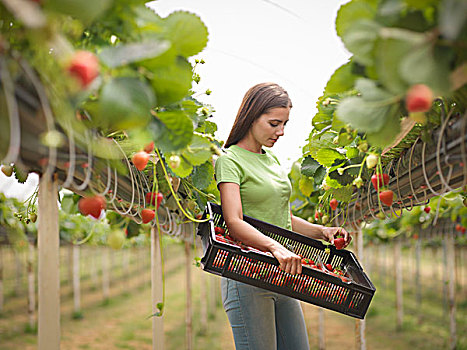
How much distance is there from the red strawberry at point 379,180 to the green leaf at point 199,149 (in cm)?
62

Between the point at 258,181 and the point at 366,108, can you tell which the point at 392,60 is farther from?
the point at 258,181

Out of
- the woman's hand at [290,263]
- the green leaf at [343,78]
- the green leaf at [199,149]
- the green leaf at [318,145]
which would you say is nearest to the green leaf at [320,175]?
the green leaf at [318,145]

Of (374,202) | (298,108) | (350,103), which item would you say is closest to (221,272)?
(350,103)

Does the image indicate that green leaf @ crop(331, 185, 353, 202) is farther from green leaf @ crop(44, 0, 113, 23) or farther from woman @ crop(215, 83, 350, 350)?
green leaf @ crop(44, 0, 113, 23)

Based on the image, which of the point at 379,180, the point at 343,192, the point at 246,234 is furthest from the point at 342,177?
the point at 246,234

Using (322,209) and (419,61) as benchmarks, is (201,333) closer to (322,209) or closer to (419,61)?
(322,209)

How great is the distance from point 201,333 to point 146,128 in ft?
23.6

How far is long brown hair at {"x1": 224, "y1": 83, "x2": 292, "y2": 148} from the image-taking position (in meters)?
1.92

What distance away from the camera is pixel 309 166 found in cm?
239

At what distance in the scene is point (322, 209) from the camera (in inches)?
109

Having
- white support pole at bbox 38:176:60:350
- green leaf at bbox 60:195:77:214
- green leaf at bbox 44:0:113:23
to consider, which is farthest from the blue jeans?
green leaf at bbox 60:195:77:214

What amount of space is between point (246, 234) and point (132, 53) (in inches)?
38.7

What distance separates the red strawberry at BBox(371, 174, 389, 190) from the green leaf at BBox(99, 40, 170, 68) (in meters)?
0.98

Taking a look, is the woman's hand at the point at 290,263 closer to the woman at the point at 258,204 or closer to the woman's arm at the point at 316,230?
the woman at the point at 258,204
